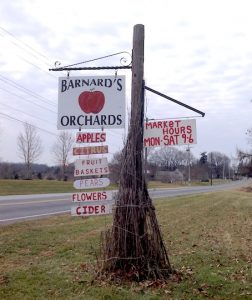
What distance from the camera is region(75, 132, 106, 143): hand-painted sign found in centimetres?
762

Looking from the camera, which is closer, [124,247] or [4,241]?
[124,247]

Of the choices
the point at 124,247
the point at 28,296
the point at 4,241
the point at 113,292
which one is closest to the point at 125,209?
the point at 124,247

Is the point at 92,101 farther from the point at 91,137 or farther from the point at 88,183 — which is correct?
the point at 88,183

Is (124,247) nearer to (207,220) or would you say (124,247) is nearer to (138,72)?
(138,72)

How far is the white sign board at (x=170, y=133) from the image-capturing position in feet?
23.8

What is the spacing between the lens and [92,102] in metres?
7.65

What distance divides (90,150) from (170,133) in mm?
1297

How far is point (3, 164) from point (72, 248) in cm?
7305

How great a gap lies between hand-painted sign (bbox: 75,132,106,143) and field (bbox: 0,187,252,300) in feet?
6.32

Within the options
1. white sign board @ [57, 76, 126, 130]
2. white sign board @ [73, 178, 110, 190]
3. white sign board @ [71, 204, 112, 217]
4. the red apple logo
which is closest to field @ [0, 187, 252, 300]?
white sign board @ [71, 204, 112, 217]

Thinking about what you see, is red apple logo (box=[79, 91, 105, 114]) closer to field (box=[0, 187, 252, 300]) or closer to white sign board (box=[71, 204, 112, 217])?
white sign board (box=[71, 204, 112, 217])

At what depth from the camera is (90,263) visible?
776 cm

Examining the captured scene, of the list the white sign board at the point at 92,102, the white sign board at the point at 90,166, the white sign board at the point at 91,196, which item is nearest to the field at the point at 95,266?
the white sign board at the point at 91,196

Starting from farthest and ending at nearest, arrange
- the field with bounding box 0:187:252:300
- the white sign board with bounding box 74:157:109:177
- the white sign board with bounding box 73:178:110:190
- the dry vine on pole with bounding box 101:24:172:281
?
1. the white sign board with bounding box 73:178:110:190
2. the white sign board with bounding box 74:157:109:177
3. the dry vine on pole with bounding box 101:24:172:281
4. the field with bounding box 0:187:252:300
